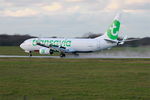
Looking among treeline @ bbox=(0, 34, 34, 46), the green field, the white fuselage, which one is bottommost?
the green field

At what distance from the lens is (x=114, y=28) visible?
74688mm

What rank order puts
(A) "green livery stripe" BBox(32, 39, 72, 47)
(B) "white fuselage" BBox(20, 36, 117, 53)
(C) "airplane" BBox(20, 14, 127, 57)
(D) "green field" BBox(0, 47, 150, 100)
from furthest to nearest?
1. (A) "green livery stripe" BBox(32, 39, 72, 47)
2. (B) "white fuselage" BBox(20, 36, 117, 53)
3. (C) "airplane" BBox(20, 14, 127, 57)
4. (D) "green field" BBox(0, 47, 150, 100)

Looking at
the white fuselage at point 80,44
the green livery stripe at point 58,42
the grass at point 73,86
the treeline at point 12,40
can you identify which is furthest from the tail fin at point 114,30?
the treeline at point 12,40

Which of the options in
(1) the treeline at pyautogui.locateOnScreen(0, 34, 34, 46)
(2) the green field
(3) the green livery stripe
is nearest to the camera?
(2) the green field

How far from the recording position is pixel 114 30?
74438mm

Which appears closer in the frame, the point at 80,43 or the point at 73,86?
the point at 73,86

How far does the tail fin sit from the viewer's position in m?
74.2

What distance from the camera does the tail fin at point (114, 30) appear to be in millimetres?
74250

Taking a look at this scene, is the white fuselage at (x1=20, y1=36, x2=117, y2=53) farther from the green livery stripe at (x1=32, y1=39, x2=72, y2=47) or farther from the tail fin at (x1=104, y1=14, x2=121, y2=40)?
the tail fin at (x1=104, y1=14, x2=121, y2=40)

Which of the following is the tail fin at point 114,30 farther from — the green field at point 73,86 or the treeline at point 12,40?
the treeline at point 12,40

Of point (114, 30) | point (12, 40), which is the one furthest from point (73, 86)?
point (12, 40)

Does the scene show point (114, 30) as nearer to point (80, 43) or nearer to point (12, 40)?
point (80, 43)

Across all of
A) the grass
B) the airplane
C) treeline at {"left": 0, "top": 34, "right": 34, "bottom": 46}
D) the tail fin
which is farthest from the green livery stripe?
treeline at {"left": 0, "top": 34, "right": 34, "bottom": 46}

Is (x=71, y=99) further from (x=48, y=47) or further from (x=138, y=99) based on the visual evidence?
(x=48, y=47)
